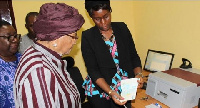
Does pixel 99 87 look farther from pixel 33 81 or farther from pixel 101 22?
pixel 33 81

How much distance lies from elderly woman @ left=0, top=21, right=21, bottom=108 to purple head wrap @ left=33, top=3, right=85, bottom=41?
0.51 metres

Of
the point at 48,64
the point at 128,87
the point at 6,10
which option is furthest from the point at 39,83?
the point at 6,10

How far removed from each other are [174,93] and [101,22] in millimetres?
894

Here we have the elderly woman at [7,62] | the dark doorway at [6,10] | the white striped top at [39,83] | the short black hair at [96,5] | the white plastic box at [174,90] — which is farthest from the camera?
the dark doorway at [6,10]

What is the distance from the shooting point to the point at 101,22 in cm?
138

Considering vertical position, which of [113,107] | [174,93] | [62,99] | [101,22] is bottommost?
[113,107]

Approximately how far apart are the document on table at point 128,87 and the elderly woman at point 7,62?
2.69ft

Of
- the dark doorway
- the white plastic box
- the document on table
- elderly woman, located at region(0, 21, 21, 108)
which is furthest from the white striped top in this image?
the dark doorway

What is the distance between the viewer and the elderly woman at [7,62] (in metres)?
1.14

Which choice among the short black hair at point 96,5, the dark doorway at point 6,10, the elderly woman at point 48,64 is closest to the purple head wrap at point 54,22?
the elderly woman at point 48,64

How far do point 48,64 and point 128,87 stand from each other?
2.39 ft

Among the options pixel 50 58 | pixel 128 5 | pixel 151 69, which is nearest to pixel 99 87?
pixel 50 58

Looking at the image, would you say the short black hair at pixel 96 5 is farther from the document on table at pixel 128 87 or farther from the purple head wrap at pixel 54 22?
the document on table at pixel 128 87

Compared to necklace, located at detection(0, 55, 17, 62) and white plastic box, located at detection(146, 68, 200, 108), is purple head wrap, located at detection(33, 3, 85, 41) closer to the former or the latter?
necklace, located at detection(0, 55, 17, 62)
